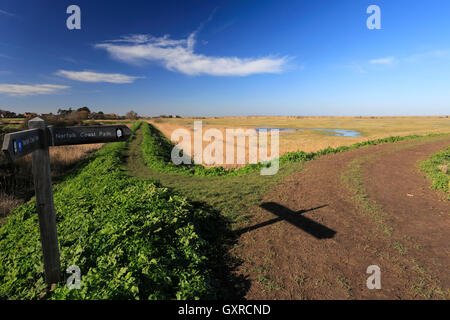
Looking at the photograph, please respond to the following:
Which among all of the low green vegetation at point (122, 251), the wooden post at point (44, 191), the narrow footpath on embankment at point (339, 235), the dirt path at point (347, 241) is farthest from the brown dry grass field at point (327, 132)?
the wooden post at point (44, 191)

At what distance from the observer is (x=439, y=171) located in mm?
10320

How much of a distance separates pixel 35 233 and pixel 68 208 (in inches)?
49.1

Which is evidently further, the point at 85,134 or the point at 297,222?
the point at 297,222

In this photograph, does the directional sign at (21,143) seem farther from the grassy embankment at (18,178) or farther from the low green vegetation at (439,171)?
the low green vegetation at (439,171)

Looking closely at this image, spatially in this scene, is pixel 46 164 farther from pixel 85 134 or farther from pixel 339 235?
pixel 339 235

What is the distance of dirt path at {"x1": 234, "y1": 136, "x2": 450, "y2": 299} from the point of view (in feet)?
12.1

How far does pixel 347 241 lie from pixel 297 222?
1328 mm

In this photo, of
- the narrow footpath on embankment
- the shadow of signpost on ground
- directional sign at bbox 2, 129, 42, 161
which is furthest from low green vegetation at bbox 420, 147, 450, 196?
directional sign at bbox 2, 129, 42, 161

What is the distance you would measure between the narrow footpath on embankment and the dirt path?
2 centimetres

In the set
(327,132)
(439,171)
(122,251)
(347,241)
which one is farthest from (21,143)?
(327,132)

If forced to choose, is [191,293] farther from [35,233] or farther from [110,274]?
[35,233]

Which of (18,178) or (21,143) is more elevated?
(21,143)
